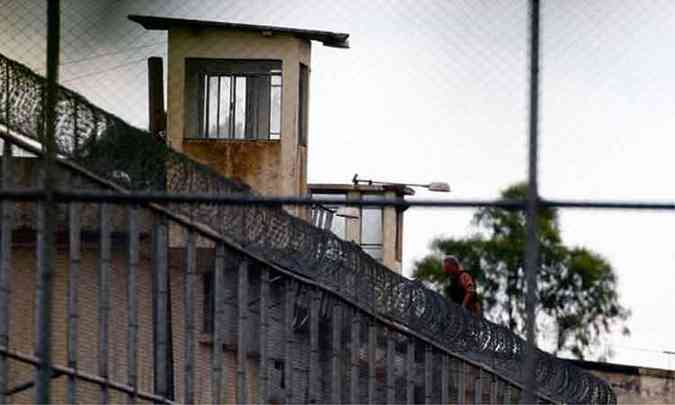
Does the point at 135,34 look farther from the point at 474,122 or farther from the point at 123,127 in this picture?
the point at 474,122

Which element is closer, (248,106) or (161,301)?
(161,301)

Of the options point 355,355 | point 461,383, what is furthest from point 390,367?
point 461,383

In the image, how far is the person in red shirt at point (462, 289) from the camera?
14.2 meters

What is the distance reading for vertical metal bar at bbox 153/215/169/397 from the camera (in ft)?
34.2

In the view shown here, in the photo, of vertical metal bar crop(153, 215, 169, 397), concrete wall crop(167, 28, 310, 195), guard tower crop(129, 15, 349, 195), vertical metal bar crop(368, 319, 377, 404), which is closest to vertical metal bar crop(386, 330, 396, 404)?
vertical metal bar crop(368, 319, 377, 404)

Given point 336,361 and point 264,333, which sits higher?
point 264,333

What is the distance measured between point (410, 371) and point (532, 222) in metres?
4.17

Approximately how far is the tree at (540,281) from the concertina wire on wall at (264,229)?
26.7 inches

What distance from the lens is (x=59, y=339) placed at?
42.2ft

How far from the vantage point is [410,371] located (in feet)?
41.3

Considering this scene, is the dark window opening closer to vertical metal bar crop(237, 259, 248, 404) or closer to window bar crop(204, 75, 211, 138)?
window bar crop(204, 75, 211, 138)

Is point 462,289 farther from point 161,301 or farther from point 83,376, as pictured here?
point 83,376

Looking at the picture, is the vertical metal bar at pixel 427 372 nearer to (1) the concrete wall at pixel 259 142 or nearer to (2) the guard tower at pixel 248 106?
(2) the guard tower at pixel 248 106

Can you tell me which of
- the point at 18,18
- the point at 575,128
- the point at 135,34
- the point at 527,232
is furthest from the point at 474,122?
the point at 18,18
